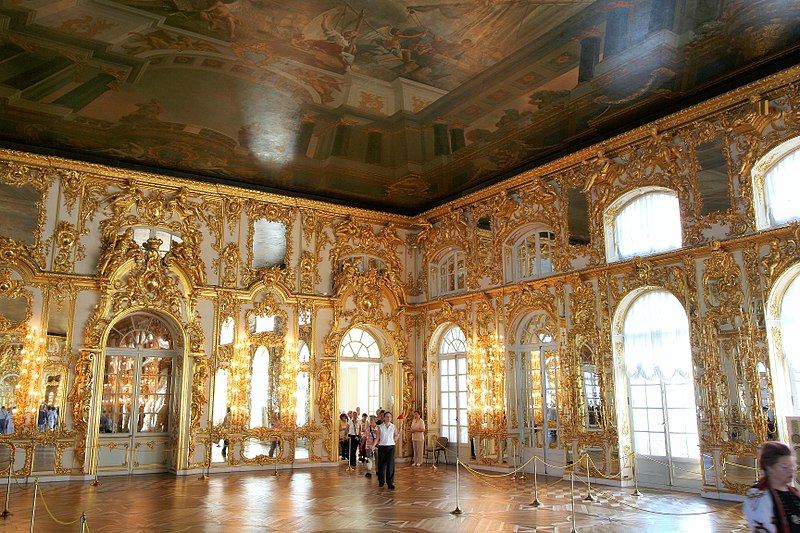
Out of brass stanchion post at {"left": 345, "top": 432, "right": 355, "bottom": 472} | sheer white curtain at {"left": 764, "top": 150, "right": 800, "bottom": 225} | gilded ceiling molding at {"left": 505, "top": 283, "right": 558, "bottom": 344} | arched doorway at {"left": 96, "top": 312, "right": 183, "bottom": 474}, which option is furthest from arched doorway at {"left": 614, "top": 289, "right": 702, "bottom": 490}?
arched doorway at {"left": 96, "top": 312, "right": 183, "bottom": 474}

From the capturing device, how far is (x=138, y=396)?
53.6 feet

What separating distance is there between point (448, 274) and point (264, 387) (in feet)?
21.0

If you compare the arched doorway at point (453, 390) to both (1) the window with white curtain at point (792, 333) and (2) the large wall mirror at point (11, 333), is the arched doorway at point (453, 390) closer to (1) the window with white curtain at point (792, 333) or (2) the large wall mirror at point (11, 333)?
(1) the window with white curtain at point (792, 333)

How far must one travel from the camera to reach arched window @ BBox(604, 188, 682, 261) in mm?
13617

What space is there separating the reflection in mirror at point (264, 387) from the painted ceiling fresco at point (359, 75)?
16.5 ft

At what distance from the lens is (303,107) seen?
14680 mm

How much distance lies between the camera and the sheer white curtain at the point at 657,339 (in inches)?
515

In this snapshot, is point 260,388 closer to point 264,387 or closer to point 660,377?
point 264,387

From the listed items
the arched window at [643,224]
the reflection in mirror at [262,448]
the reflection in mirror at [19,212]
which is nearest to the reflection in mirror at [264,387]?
the reflection in mirror at [262,448]

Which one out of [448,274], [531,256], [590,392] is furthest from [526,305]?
[448,274]

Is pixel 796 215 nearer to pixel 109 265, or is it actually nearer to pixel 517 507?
pixel 517 507

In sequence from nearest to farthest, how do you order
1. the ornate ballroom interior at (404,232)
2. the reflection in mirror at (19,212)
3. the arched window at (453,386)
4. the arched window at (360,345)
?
the ornate ballroom interior at (404,232), the reflection in mirror at (19,212), the arched window at (453,386), the arched window at (360,345)

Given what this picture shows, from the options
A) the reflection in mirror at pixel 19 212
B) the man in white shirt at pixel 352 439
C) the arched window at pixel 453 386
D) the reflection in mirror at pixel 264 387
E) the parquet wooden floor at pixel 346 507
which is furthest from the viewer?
the arched window at pixel 453 386

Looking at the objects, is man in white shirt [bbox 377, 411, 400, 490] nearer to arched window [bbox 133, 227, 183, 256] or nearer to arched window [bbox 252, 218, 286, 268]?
arched window [bbox 252, 218, 286, 268]
